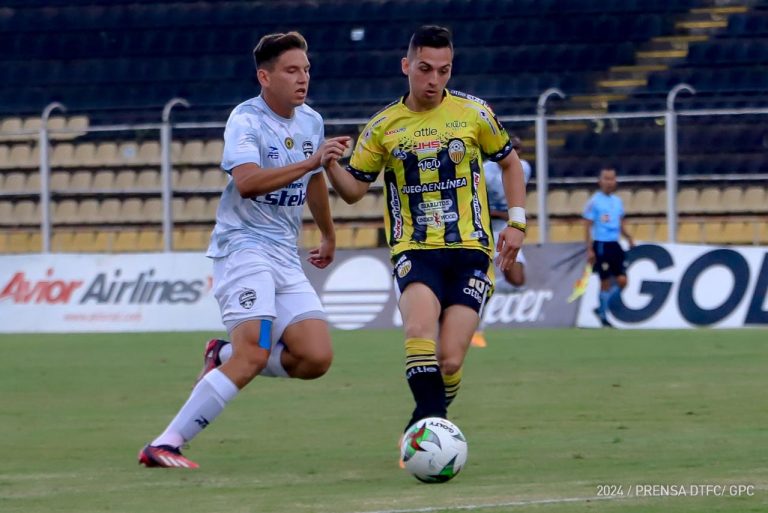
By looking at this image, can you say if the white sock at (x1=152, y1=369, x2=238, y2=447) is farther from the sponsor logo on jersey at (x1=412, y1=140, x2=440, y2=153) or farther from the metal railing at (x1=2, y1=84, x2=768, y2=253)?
the metal railing at (x1=2, y1=84, x2=768, y2=253)

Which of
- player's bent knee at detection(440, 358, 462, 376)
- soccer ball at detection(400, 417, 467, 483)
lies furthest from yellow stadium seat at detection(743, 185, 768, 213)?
soccer ball at detection(400, 417, 467, 483)

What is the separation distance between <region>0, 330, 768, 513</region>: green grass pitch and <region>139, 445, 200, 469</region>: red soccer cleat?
71 mm

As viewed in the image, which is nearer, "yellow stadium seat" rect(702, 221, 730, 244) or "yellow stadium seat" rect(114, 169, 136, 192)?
"yellow stadium seat" rect(702, 221, 730, 244)

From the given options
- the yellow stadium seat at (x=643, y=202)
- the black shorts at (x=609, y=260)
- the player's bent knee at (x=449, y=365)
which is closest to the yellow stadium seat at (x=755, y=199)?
the yellow stadium seat at (x=643, y=202)

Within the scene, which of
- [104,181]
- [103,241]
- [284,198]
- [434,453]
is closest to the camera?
[434,453]

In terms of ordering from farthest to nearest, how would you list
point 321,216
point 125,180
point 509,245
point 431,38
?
point 125,180 < point 321,216 < point 509,245 < point 431,38

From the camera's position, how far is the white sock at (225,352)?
7.70 metres

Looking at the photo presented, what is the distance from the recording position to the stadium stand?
20625 millimetres

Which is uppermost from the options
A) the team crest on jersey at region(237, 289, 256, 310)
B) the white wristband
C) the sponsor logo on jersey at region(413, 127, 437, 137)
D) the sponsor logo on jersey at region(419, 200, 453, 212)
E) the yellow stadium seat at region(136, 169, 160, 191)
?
the sponsor logo on jersey at region(413, 127, 437, 137)

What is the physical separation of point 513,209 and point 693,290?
1100 centimetres

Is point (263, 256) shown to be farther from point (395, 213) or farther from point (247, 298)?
point (395, 213)

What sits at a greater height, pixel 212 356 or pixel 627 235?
pixel 212 356

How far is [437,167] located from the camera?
24.3 feet

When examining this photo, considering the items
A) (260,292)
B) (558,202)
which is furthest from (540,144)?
(260,292)
